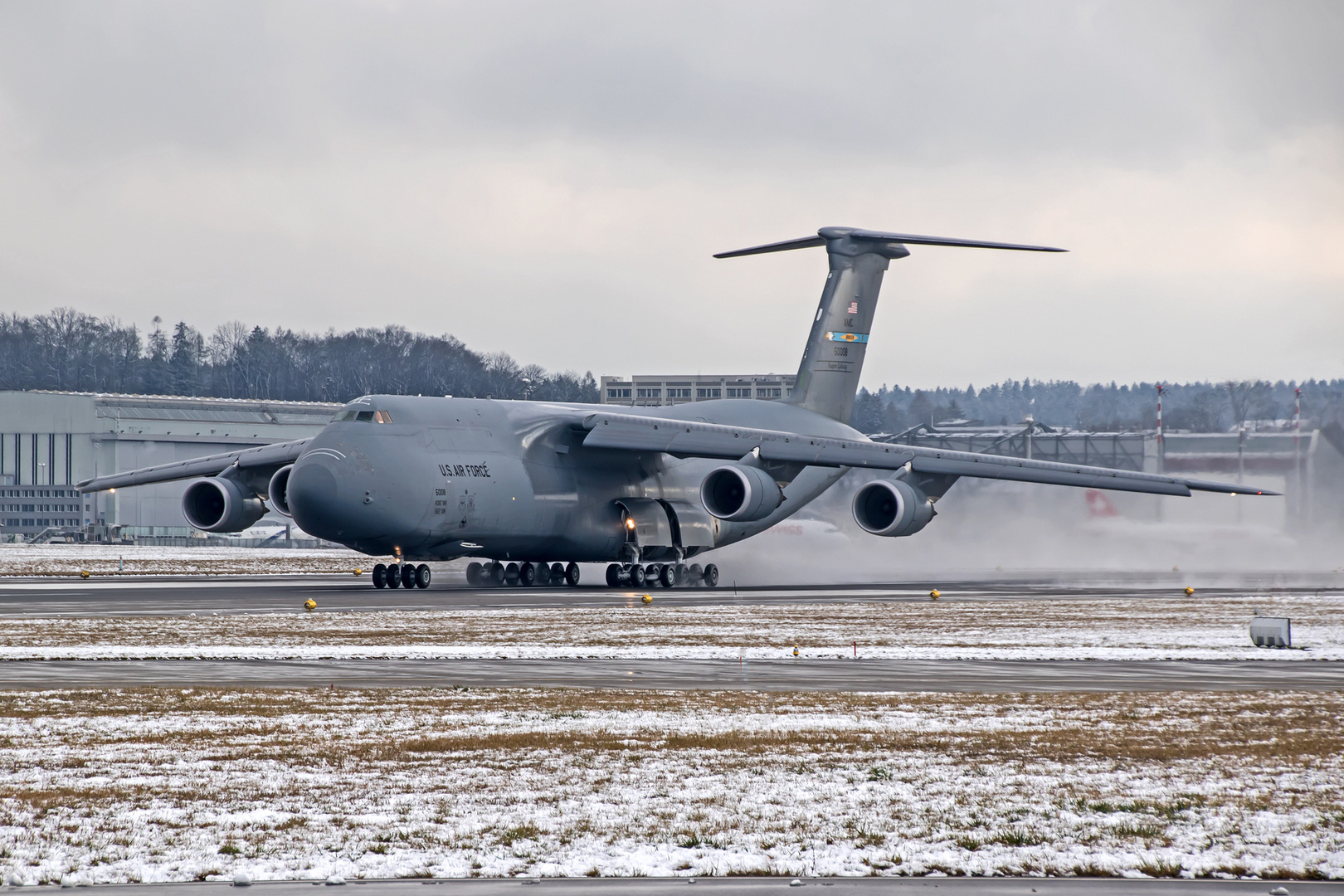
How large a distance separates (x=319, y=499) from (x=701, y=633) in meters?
12.1

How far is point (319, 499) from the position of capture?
30.4 m

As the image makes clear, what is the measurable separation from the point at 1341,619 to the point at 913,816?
1894 centimetres

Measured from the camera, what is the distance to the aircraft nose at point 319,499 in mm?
30453

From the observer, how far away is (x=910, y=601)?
29.4 m

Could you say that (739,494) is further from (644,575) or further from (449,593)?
(449,593)

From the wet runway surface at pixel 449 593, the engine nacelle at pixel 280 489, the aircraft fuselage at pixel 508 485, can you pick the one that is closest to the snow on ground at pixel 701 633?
the wet runway surface at pixel 449 593

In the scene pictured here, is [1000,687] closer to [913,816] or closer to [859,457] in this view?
[913,816]

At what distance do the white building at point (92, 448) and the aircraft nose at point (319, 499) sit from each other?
63932 mm

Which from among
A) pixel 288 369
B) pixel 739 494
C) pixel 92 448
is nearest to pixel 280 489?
pixel 739 494

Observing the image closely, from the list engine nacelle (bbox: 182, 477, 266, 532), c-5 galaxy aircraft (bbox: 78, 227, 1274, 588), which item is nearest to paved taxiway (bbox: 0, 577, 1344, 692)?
c-5 galaxy aircraft (bbox: 78, 227, 1274, 588)

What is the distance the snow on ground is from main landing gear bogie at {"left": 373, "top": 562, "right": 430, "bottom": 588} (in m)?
7.91

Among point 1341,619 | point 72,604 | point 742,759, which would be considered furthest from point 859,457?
point 742,759

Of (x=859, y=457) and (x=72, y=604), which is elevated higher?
(x=859, y=457)

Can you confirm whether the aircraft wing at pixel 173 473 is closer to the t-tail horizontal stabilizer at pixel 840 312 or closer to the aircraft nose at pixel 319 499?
the aircraft nose at pixel 319 499
